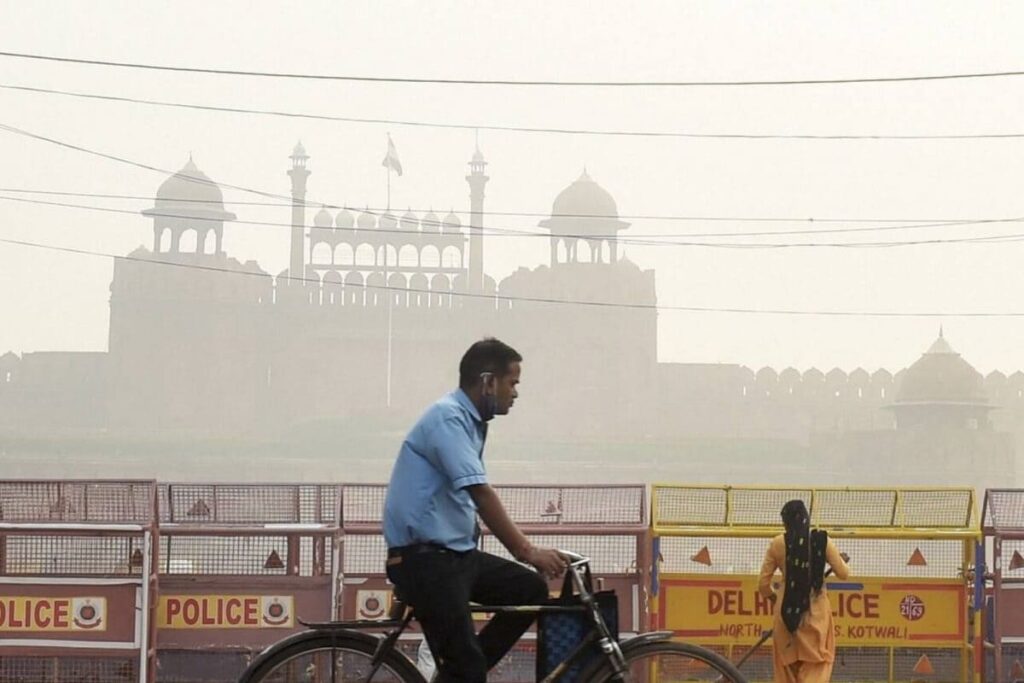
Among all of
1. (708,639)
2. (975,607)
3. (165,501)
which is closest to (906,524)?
(975,607)

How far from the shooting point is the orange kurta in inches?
166

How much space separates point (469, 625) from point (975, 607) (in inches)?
109

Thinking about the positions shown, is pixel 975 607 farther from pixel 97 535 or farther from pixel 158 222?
pixel 158 222

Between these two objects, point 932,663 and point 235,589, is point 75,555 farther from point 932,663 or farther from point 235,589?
point 932,663

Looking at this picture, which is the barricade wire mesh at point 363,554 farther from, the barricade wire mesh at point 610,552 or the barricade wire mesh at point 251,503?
the barricade wire mesh at point 610,552

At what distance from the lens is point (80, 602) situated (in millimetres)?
4867

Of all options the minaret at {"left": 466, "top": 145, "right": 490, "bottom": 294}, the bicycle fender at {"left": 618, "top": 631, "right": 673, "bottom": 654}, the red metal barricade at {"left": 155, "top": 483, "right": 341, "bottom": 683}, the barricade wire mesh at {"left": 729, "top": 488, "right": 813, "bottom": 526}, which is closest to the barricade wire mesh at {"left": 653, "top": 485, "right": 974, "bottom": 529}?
the barricade wire mesh at {"left": 729, "top": 488, "right": 813, "bottom": 526}

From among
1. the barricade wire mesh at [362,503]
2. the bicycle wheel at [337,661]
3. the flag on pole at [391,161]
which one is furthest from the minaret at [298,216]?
the bicycle wheel at [337,661]

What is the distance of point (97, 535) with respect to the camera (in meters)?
4.82

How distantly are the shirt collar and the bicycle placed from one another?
0.29 meters

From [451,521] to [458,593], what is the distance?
12 centimetres

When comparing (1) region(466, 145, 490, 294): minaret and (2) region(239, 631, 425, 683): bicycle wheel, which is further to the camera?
(1) region(466, 145, 490, 294): minaret

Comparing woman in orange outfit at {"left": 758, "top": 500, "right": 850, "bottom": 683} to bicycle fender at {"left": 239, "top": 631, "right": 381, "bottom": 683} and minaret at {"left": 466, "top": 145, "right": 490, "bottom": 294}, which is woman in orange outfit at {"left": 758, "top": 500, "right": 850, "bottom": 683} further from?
minaret at {"left": 466, "top": 145, "right": 490, "bottom": 294}

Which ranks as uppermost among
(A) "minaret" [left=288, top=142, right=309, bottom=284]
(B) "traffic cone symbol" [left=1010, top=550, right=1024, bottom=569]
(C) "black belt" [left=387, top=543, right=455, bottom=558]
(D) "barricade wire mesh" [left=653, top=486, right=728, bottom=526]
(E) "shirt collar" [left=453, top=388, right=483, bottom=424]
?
(A) "minaret" [left=288, top=142, right=309, bottom=284]
